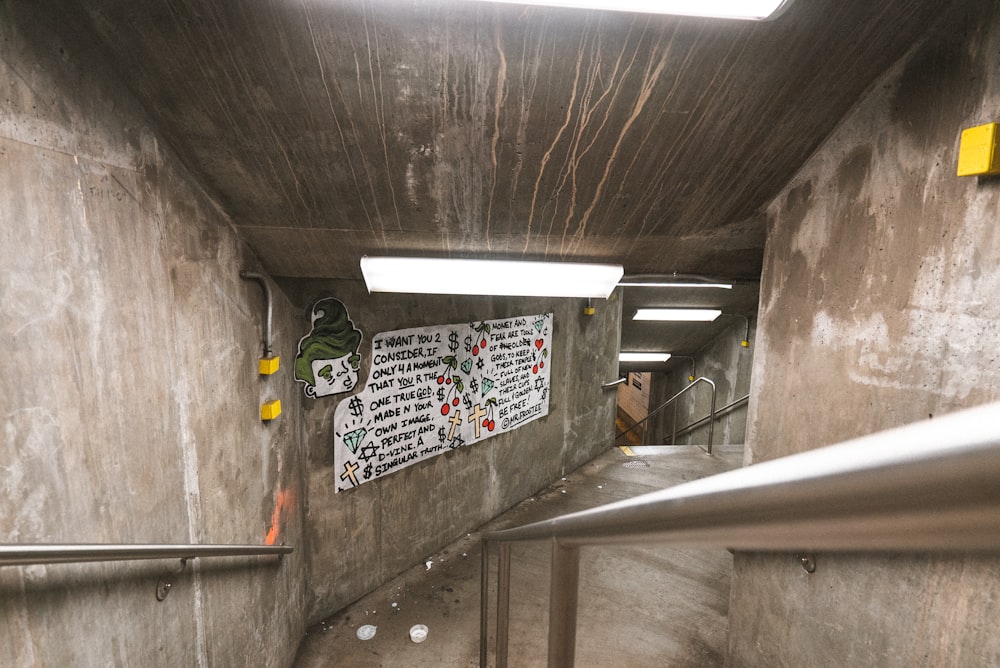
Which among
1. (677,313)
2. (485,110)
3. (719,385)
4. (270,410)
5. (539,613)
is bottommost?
(539,613)

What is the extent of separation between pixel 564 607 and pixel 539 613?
2.83 meters

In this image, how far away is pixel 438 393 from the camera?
3.88 m

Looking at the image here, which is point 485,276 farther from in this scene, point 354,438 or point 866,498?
point 866,498

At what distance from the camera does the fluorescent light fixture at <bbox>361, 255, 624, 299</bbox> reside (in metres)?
2.48

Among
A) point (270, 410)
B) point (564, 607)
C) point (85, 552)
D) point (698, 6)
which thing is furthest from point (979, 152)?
point (270, 410)

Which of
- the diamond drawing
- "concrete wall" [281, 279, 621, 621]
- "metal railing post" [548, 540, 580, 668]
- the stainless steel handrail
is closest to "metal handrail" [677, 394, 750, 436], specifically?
the stainless steel handrail

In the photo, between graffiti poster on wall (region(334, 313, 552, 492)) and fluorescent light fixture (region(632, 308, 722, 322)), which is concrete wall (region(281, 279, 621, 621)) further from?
fluorescent light fixture (region(632, 308, 722, 322))

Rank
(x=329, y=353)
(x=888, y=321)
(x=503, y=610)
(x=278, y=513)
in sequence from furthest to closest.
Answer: (x=329, y=353)
(x=278, y=513)
(x=503, y=610)
(x=888, y=321)

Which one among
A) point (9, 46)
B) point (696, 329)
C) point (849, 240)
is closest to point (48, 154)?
point (9, 46)

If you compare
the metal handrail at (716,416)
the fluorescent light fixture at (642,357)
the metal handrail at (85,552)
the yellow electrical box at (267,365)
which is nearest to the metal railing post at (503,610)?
the metal handrail at (85,552)

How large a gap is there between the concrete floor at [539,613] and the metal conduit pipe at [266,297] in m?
2.18

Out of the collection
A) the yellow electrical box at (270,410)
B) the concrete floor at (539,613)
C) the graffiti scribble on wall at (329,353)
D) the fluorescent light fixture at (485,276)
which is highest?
the fluorescent light fixture at (485,276)

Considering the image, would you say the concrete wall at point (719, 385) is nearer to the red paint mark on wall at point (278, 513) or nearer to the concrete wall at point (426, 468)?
the concrete wall at point (426, 468)

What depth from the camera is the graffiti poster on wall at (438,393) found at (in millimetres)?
3410
